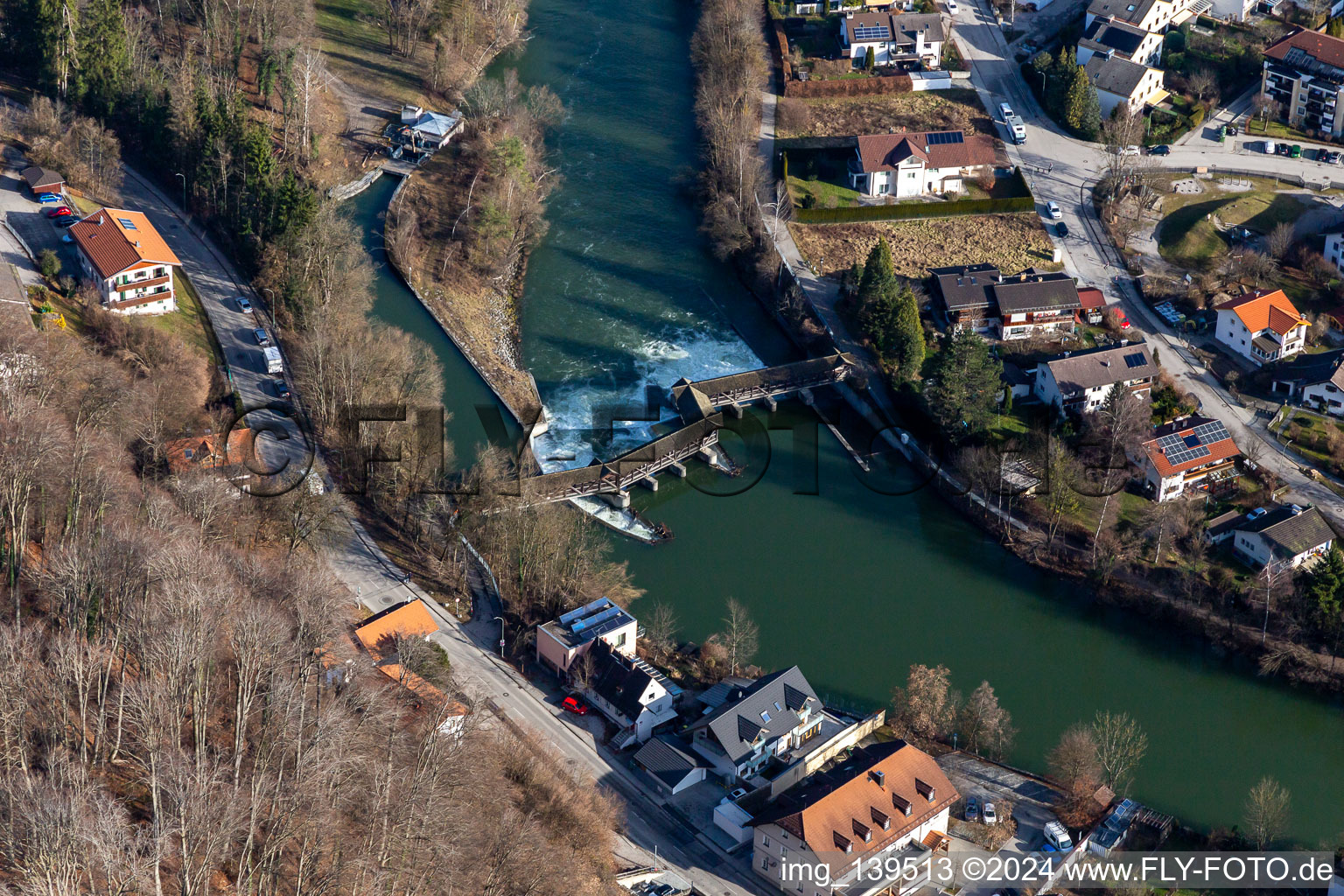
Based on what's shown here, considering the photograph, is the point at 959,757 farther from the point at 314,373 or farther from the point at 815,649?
the point at 314,373

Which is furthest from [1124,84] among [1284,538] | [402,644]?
[402,644]

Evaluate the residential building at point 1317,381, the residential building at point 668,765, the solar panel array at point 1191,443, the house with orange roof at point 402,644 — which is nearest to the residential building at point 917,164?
the residential building at point 1317,381

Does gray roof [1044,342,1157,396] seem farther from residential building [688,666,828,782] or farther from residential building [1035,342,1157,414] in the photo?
residential building [688,666,828,782]

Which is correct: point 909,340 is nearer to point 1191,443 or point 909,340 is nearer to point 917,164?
point 1191,443

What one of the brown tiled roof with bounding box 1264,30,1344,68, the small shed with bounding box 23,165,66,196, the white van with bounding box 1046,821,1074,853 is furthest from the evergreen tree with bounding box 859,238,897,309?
the small shed with bounding box 23,165,66,196

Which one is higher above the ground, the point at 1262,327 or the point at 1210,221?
the point at 1210,221

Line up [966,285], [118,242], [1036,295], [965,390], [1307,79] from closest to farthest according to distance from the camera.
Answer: [965,390] → [118,242] → [1036,295] → [966,285] → [1307,79]
